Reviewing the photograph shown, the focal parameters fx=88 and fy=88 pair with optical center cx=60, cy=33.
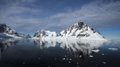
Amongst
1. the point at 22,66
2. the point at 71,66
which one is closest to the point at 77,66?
the point at 71,66

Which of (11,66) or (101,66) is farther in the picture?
(101,66)

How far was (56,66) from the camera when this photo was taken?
20.5 m

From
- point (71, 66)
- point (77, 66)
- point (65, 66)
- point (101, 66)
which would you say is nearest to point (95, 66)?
point (101, 66)

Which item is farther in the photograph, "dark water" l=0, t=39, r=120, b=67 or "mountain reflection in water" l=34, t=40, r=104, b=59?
"mountain reflection in water" l=34, t=40, r=104, b=59

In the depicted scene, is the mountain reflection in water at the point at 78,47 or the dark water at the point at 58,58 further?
the mountain reflection in water at the point at 78,47

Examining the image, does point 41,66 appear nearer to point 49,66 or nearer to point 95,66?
point 49,66

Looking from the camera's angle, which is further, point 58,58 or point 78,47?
point 78,47

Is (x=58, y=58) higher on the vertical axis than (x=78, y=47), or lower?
lower

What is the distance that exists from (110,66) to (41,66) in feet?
53.5

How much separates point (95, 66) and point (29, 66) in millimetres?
15525

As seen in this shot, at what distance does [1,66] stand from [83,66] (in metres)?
18.7

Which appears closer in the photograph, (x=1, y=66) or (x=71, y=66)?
(x=1, y=66)

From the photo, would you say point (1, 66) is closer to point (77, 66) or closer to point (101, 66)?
point (77, 66)

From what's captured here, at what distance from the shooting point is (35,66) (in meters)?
20.2
